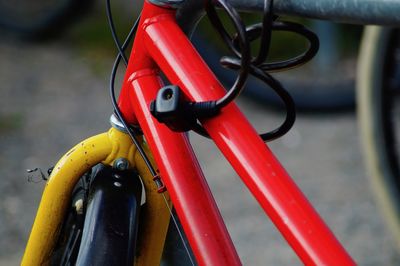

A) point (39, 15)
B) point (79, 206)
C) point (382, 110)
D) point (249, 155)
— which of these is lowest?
point (39, 15)

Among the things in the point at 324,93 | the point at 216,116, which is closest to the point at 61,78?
the point at 324,93

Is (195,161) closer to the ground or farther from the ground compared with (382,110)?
farther from the ground

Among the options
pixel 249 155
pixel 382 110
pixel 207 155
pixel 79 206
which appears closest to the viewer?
pixel 249 155

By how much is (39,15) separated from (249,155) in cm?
281

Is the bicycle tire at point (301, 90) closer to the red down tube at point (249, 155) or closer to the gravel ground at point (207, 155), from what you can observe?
the gravel ground at point (207, 155)

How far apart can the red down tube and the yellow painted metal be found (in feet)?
0.45

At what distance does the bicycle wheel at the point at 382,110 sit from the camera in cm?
180

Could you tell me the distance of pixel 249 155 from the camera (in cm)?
91

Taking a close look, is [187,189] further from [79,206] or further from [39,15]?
[39,15]

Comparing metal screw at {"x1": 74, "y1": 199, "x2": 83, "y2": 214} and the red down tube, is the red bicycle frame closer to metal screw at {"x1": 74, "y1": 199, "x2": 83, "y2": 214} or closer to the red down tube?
the red down tube

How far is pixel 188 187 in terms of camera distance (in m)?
0.99

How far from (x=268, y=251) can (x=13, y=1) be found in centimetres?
187

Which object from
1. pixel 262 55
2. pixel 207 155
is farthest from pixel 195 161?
pixel 207 155

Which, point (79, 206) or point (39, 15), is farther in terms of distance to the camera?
point (39, 15)
